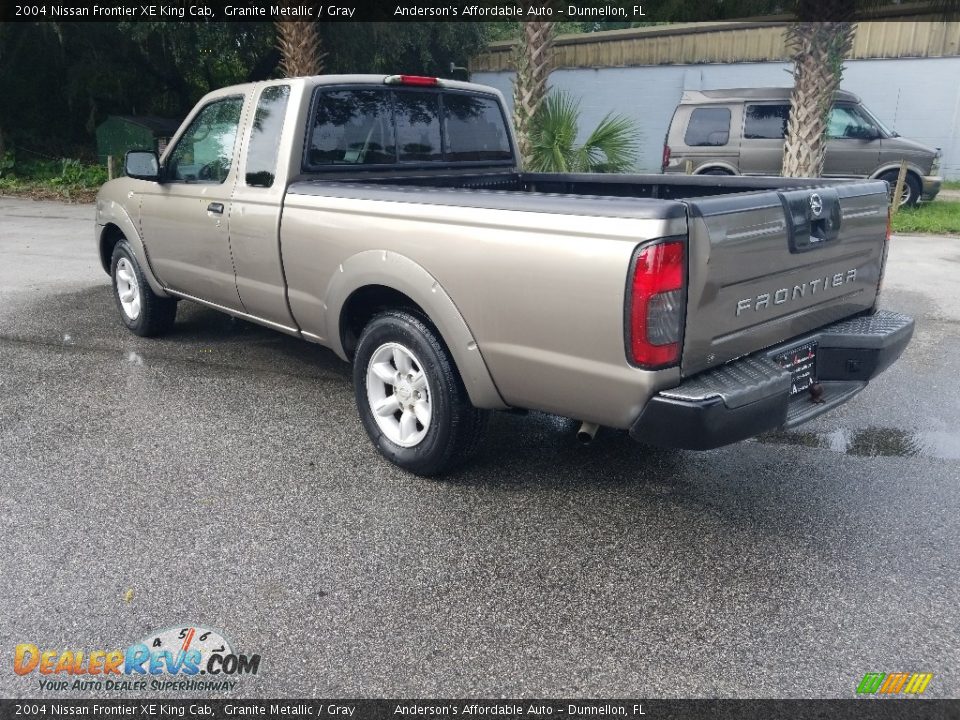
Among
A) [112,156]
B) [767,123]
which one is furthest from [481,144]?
[112,156]

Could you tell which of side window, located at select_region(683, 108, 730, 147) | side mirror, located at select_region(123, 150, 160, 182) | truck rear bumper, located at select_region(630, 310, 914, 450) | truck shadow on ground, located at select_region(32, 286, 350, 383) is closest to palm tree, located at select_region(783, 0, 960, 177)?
side window, located at select_region(683, 108, 730, 147)

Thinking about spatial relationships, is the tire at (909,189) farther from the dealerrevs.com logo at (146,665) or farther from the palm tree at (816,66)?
the dealerrevs.com logo at (146,665)

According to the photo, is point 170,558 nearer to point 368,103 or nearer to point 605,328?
point 605,328

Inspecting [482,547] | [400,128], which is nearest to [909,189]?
[400,128]

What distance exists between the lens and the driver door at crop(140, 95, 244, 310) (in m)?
4.79

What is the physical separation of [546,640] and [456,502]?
3.50ft

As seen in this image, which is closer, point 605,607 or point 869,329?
point 605,607

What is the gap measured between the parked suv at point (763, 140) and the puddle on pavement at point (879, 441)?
9724mm

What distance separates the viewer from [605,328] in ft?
9.43

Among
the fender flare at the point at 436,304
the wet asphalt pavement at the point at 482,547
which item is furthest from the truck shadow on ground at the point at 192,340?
the fender flare at the point at 436,304

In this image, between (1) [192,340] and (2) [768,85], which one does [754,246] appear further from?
(2) [768,85]

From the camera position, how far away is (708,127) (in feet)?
45.4

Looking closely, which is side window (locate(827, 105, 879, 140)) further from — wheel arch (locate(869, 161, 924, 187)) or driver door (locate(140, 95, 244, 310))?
driver door (locate(140, 95, 244, 310))

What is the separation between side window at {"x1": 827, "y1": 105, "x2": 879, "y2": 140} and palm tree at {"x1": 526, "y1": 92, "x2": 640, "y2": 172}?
18.0 ft
